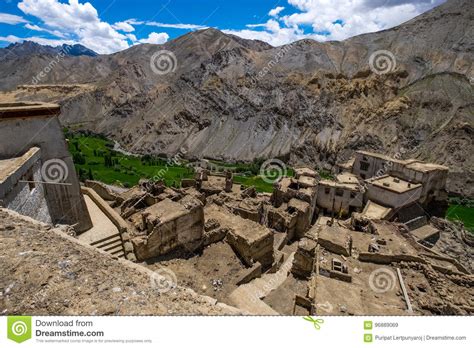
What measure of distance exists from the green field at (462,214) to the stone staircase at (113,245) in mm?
35019

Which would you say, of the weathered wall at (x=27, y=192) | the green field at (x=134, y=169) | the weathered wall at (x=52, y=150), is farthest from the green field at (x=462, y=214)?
the weathered wall at (x=27, y=192)

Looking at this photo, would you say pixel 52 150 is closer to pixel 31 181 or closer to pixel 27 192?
pixel 31 181

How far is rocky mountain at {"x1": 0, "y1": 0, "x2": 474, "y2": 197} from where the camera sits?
55438 mm

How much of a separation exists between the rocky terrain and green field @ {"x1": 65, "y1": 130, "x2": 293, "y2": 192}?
35.3 metres

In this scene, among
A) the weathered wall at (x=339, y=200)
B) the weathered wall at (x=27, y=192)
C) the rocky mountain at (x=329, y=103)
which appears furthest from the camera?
the rocky mountain at (x=329, y=103)

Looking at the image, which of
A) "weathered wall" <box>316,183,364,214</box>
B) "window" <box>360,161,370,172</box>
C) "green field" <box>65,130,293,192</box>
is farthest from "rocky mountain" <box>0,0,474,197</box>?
"weathered wall" <box>316,183,364,214</box>

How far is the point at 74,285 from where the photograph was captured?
509cm

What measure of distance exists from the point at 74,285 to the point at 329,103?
64.5 m

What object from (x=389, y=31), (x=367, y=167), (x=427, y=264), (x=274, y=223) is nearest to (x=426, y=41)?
(x=389, y=31)

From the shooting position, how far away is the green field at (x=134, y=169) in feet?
154

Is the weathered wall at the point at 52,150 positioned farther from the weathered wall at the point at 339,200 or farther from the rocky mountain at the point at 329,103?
the rocky mountain at the point at 329,103

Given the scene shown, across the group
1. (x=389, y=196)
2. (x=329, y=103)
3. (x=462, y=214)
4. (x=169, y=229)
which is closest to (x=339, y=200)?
(x=389, y=196)

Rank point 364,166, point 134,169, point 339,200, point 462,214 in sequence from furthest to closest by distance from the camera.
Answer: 1. point 134,169
2. point 462,214
3. point 364,166
4. point 339,200

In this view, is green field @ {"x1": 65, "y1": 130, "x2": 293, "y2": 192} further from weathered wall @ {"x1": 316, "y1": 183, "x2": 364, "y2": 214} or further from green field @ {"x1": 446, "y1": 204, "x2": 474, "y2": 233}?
green field @ {"x1": 446, "y1": 204, "x2": 474, "y2": 233}
